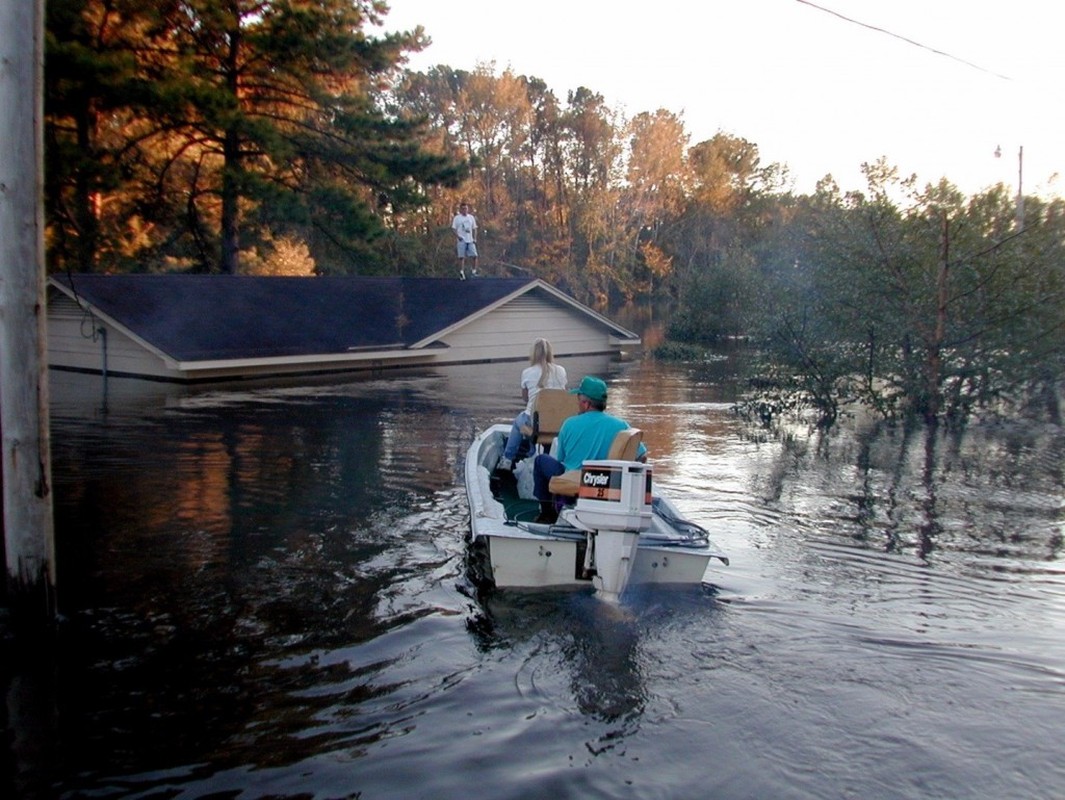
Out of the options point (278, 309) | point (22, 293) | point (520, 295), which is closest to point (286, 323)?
point (278, 309)

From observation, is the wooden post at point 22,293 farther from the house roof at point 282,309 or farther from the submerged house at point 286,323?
the submerged house at point 286,323

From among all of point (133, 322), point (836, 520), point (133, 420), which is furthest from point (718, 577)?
point (133, 322)

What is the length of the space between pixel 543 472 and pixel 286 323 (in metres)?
17.6

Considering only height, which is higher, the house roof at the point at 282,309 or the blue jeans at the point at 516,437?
the house roof at the point at 282,309

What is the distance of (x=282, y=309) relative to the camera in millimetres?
26188

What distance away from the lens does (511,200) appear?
231ft

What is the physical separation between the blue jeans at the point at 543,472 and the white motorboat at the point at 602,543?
0.87 metres

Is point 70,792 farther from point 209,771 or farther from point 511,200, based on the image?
point 511,200

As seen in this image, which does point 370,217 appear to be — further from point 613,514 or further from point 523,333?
point 613,514

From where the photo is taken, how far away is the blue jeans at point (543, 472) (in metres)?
9.23

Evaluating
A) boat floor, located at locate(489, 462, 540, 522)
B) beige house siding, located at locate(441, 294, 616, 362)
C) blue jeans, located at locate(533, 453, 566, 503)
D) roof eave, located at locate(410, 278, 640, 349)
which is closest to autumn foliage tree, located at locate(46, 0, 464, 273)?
roof eave, located at locate(410, 278, 640, 349)

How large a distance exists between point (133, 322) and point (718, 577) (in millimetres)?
17748

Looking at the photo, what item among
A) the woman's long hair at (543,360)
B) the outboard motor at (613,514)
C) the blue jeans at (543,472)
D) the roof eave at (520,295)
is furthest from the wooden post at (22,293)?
the roof eave at (520,295)

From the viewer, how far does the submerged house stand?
22.9 m
